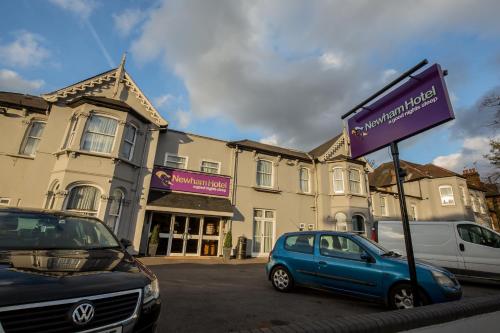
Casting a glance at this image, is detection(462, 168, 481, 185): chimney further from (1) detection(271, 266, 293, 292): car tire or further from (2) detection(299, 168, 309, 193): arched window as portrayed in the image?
(1) detection(271, 266, 293, 292): car tire

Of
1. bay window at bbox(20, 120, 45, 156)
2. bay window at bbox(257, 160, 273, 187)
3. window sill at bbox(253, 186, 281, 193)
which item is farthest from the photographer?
bay window at bbox(257, 160, 273, 187)

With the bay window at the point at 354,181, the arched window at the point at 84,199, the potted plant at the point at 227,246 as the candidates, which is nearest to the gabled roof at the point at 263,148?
→ the bay window at the point at 354,181

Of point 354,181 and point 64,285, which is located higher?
point 354,181

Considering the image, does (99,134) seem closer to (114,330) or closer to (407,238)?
(114,330)

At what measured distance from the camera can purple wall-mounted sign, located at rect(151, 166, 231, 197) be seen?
1462 centimetres

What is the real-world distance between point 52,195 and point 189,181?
667 cm

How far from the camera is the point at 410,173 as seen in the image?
2986 cm

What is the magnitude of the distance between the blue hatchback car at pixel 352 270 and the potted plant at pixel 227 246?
7.71m

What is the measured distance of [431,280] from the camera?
498cm

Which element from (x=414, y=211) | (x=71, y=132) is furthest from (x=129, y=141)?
(x=414, y=211)

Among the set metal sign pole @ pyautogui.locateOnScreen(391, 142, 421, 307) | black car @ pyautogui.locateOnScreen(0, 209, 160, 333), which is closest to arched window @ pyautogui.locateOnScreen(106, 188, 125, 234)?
black car @ pyautogui.locateOnScreen(0, 209, 160, 333)

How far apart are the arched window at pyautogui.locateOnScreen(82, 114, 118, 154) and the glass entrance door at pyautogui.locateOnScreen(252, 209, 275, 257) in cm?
970

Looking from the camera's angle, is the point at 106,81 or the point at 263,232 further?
the point at 263,232

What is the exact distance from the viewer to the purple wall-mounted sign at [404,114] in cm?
388
